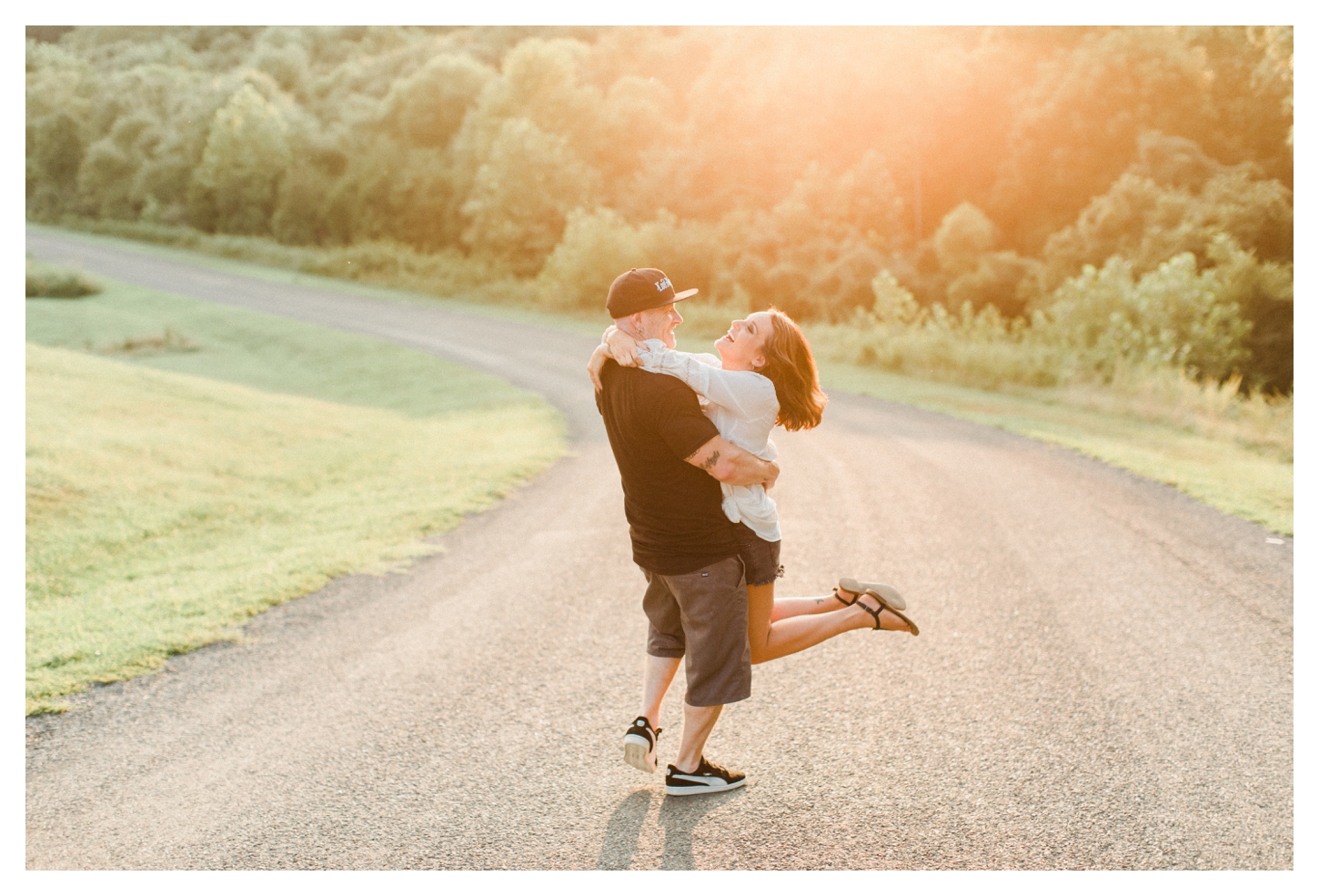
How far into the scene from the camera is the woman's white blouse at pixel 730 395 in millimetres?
3336

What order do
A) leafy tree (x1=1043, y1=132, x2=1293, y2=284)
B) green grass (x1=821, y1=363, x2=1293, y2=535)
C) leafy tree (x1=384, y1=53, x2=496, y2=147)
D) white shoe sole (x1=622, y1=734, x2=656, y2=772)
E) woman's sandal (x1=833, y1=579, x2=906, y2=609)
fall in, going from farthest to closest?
leafy tree (x1=384, y1=53, x2=496, y2=147) < leafy tree (x1=1043, y1=132, x2=1293, y2=284) < green grass (x1=821, y1=363, x2=1293, y2=535) < woman's sandal (x1=833, y1=579, x2=906, y2=609) < white shoe sole (x1=622, y1=734, x2=656, y2=772)

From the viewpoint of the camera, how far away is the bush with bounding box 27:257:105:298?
2792 centimetres

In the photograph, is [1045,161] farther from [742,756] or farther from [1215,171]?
[742,756]

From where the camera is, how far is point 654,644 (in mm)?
3973

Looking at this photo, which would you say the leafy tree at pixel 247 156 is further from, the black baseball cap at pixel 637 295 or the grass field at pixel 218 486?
the black baseball cap at pixel 637 295

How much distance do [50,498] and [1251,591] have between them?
10.5 metres

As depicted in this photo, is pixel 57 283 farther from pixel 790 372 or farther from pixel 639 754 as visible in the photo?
pixel 790 372

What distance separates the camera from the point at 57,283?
28359 mm

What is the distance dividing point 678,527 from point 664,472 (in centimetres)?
23

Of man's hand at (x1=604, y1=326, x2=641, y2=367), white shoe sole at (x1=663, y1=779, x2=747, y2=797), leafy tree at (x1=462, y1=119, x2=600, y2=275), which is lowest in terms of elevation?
white shoe sole at (x1=663, y1=779, x2=747, y2=797)

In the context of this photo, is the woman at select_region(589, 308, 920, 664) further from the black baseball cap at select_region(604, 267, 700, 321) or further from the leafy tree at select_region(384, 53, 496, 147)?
the leafy tree at select_region(384, 53, 496, 147)

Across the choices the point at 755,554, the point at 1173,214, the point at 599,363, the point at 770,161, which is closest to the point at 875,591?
the point at 755,554

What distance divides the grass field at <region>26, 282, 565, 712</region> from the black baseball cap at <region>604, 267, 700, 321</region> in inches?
163

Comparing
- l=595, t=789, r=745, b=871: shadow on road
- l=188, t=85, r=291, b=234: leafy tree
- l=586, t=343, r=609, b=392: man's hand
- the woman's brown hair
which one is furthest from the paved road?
l=188, t=85, r=291, b=234: leafy tree
